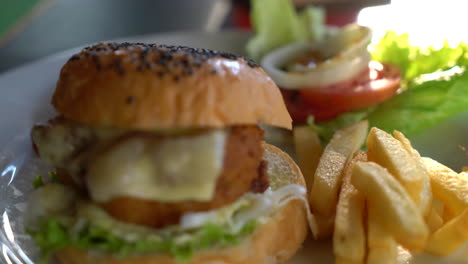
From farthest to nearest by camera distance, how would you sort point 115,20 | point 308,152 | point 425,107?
1. point 115,20
2. point 425,107
3. point 308,152

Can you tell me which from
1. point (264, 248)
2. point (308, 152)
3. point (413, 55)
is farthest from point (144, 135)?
point (413, 55)

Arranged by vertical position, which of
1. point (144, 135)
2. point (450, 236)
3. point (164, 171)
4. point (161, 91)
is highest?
point (161, 91)

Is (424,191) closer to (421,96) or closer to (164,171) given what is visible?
(164,171)

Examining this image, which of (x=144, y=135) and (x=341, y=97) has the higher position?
(x=144, y=135)

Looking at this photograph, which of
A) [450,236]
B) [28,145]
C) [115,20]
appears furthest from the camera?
[115,20]

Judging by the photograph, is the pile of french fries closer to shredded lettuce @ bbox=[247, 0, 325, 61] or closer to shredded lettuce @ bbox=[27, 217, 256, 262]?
shredded lettuce @ bbox=[27, 217, 256, 262]

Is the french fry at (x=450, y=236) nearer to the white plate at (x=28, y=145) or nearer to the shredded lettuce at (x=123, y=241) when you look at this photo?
the white plate at (x=28, y=145)

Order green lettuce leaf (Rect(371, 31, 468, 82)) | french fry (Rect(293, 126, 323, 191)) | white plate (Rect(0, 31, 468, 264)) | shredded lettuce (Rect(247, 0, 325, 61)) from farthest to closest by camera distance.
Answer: shredded lettuce (Rect(247, 0, 325, 61)) < green lettuce leaf (Rect(371, 31, 468, 82)) < french fry (Rect(293, 126, 323, 191)) < white plate (Rect(0, 31, 468, 264))

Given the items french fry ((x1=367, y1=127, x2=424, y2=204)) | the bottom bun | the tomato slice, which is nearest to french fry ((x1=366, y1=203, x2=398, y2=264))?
french fry ((x1=367, y1=127, x2=424, y2=204))

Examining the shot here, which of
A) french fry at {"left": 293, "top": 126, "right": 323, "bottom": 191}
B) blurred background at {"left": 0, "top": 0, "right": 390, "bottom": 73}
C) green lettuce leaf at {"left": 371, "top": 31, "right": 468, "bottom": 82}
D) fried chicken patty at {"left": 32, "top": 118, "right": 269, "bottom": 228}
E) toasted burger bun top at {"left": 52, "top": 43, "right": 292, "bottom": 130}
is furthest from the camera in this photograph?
blurred background at {"left": 0, "top": 0, "right": 390, "bottom": 73}
